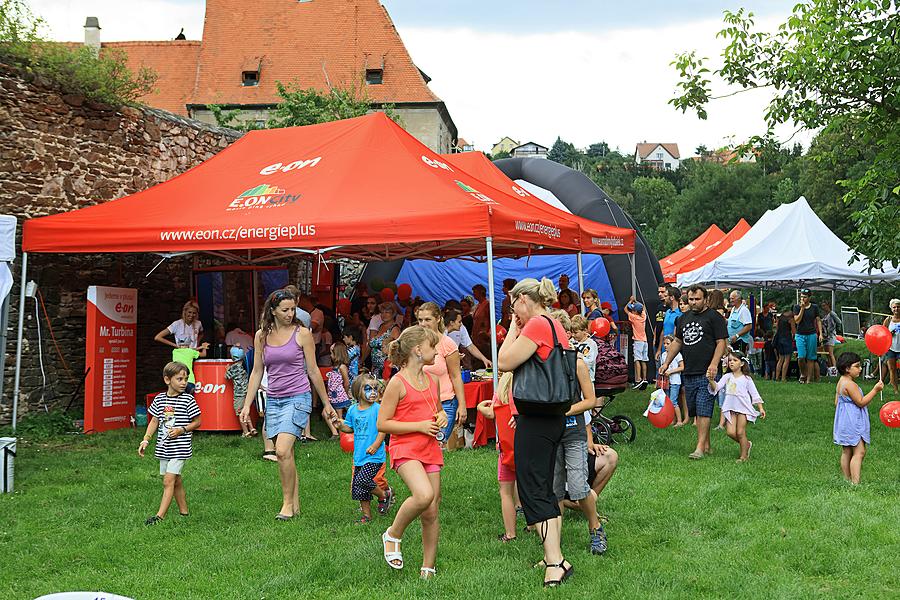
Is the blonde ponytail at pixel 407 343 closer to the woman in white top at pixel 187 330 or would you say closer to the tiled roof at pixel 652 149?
the woman in white top at pixel 187 330

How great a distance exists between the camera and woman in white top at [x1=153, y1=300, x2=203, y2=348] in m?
11.5

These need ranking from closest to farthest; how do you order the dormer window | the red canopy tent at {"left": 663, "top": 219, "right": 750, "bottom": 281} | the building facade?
the red canopy tent at {"left": 663, "top": 219, "right": 750, "bottom": 281}, the building facade, the dormer window

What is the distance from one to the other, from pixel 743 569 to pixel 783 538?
2.49 feet

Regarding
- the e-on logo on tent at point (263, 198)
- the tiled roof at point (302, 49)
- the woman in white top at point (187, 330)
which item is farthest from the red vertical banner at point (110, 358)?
the tiled roof at point (302, 49)

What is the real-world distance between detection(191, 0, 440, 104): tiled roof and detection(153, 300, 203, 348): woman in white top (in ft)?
126

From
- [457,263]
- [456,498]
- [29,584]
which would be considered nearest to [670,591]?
[456,498]

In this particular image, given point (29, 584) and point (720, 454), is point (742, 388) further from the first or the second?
point (29, 584)

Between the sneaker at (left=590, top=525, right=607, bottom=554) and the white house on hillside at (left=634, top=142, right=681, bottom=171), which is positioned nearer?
the sneaker at (left=590, top=525, right=607, bottom=554)

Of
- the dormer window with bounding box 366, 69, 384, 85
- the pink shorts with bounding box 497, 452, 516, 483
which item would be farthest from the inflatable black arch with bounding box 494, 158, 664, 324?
the dormer window with bounding box 366, 69, 384, 85

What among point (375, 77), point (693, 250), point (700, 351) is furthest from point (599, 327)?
point (375, 77)

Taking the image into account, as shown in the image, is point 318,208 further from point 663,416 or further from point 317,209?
point 663,416

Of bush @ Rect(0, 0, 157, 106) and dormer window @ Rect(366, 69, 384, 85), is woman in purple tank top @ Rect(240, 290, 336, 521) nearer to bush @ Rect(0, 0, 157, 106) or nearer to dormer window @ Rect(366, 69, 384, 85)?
bush @ Rect(0, 0, 157, 106)

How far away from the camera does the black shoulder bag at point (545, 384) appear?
506 centimetres

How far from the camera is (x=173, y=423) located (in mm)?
6477
